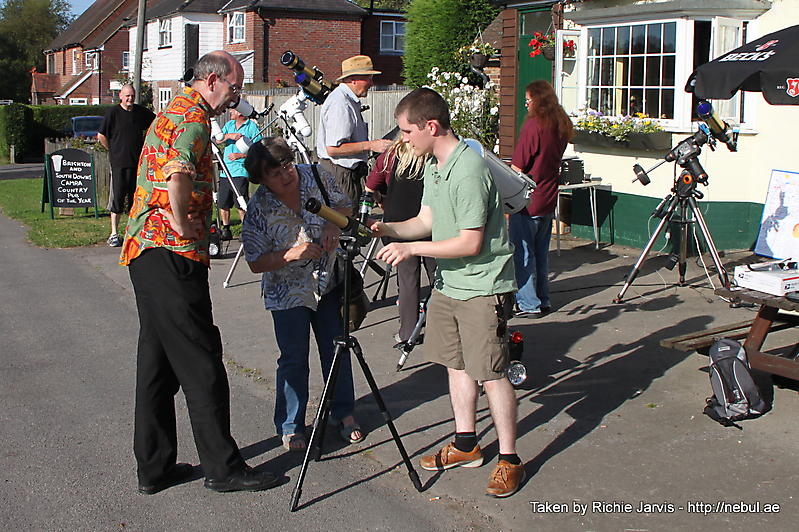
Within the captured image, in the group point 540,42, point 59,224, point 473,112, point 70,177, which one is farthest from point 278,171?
point 473,112

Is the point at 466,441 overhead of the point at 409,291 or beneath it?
beneath

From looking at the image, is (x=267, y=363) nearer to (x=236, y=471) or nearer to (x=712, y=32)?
(x=236, y=471)

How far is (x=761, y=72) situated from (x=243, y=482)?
4.14m

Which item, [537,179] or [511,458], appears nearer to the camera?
[511,458]

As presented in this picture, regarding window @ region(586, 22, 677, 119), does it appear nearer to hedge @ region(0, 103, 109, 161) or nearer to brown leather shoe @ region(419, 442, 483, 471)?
brown leather shoe @ region(419, 442, 483, 471)

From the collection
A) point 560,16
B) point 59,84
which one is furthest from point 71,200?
point 59,84

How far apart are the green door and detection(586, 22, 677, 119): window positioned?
1.28m

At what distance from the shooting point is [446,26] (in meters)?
23.7

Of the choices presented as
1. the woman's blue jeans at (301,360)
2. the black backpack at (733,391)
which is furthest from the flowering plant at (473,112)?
the woman's blue jeans at (301,360)

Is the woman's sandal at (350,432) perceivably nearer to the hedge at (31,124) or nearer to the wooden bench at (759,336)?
the wooden bench at (759,336)

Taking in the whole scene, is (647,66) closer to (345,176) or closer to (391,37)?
(345,176)

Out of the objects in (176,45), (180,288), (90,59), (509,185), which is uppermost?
(90,59)

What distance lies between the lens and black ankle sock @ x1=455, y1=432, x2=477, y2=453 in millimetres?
4777

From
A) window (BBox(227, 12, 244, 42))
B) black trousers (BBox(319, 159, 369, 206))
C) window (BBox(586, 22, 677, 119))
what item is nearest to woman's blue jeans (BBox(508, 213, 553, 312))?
black trousers (BBox(319, 159, 369, 206))
